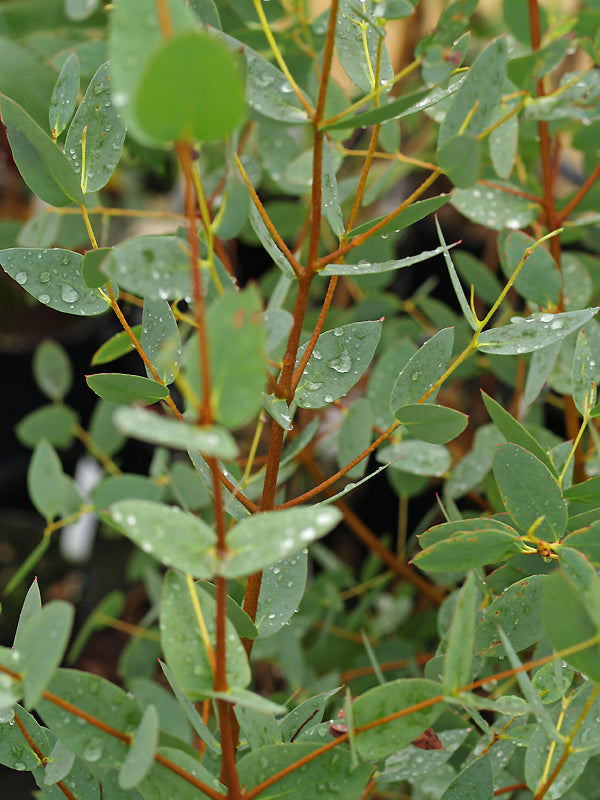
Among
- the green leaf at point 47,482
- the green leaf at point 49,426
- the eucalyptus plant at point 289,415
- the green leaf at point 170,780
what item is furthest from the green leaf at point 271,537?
the green leaf at point 49,426

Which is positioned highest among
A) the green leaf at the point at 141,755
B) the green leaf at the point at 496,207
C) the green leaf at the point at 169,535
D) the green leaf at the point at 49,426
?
the green leaf at the point at 169,535

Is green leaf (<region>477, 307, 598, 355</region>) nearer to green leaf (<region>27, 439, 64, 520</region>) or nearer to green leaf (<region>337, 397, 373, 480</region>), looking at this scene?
green leaf (<region>337, 397, 373, 480</region>)

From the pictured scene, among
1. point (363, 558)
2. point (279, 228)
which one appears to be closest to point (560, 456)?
point (279, 228)

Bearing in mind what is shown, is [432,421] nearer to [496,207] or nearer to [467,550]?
[467,550]

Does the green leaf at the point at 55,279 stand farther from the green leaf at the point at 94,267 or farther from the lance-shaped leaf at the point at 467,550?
the lance-shaped leaf at the point at 467,550

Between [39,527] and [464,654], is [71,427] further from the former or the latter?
[464,654]
